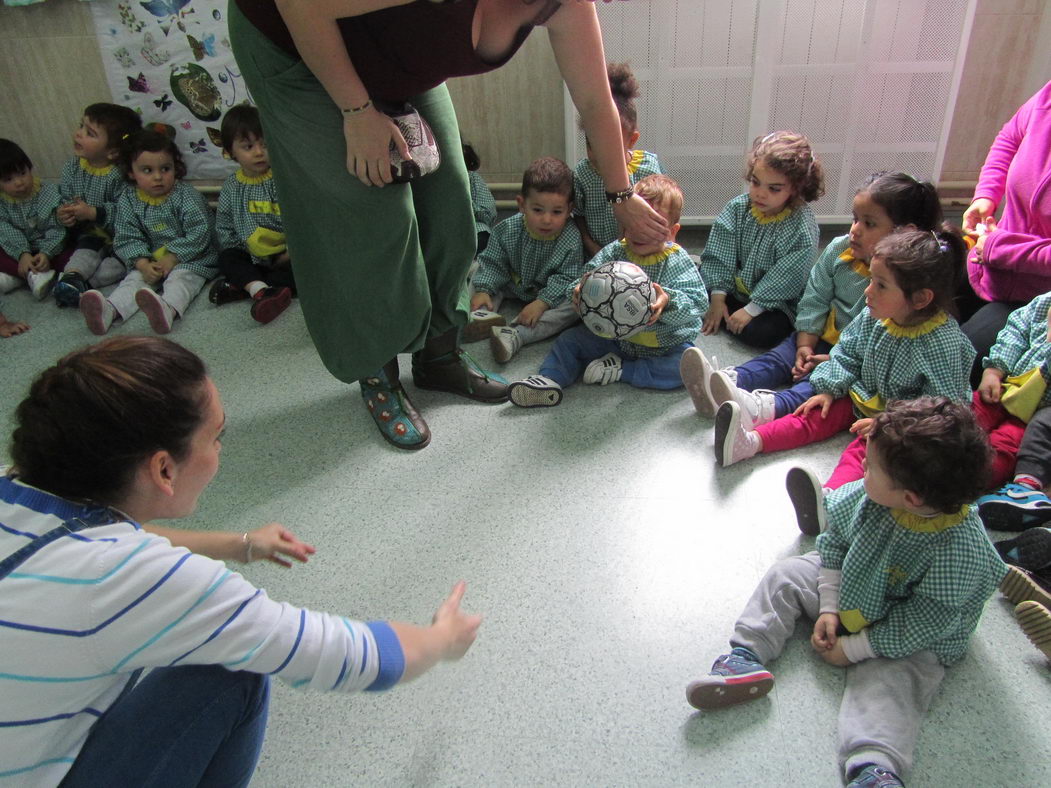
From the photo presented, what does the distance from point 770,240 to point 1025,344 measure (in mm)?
740

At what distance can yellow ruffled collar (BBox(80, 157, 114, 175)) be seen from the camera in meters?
2.90

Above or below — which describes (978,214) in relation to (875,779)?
above

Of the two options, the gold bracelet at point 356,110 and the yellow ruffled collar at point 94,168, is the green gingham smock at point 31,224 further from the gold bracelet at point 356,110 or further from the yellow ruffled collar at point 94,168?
the gold bracelet at point 356,110

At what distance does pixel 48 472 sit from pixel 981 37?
3.15 metres

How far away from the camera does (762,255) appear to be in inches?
89.0

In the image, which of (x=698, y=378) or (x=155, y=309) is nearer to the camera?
(x=698, y=378)

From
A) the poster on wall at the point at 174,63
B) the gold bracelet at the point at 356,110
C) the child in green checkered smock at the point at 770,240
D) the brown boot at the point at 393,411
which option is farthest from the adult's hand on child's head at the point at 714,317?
the poster on wall at the point at 174,63

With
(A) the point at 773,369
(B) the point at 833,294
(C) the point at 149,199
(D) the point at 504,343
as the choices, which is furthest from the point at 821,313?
(C) the point at 149,199

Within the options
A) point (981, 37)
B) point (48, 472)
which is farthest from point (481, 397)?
point (981, 37)

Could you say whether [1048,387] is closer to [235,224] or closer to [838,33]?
[838,33]

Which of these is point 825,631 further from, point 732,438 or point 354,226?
point 354,226

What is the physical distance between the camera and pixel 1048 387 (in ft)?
5.33

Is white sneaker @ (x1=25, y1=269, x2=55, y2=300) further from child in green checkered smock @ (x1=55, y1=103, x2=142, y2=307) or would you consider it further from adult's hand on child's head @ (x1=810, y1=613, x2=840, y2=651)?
adult's hand on child's head @ (x1=810, y1=613, x2=840, y2=651)

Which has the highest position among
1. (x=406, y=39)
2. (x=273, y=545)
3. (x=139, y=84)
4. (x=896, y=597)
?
(x=406, y=39)
